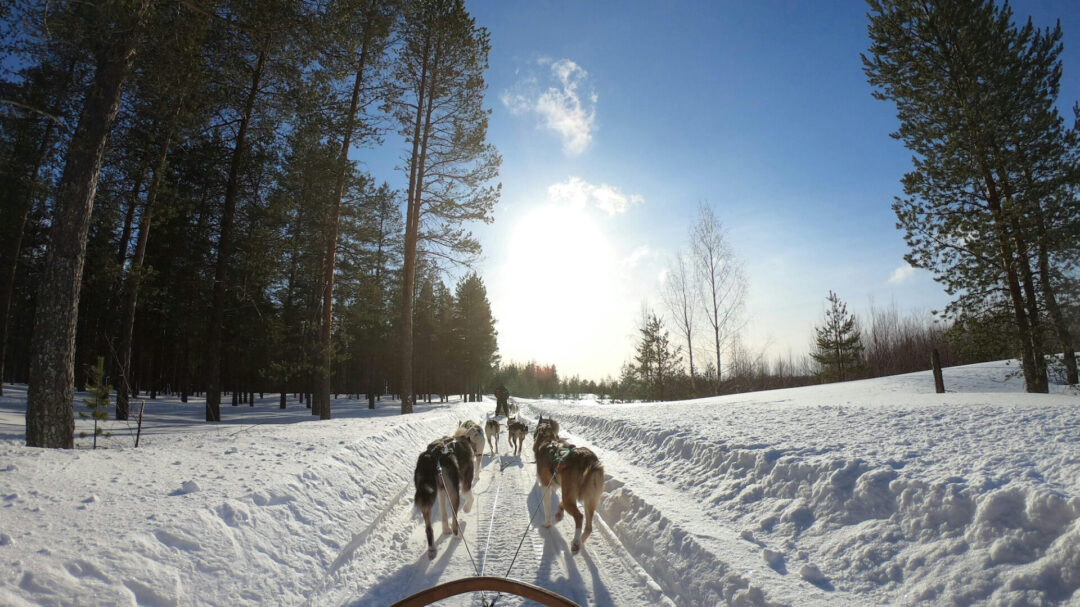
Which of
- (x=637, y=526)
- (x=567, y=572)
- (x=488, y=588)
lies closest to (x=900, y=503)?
(x=637, y=526)

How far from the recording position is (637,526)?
5.24 m

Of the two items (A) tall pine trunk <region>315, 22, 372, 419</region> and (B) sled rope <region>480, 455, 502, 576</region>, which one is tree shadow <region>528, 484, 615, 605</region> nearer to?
(B) sled rope <region>480, 455, 502, 576</region>

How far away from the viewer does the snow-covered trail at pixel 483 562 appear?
12.1ft

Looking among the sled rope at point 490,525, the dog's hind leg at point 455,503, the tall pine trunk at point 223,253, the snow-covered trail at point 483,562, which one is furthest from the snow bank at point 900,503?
the tall pine trunk at point 223,253

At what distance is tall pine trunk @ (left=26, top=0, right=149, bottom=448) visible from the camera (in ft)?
19.0

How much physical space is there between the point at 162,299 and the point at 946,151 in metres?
35.9

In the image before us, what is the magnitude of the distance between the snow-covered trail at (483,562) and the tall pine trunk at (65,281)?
4751 mm

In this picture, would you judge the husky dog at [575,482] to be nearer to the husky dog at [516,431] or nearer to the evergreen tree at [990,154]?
the husky dog at [516,431]

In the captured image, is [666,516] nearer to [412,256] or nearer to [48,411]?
[48,411]

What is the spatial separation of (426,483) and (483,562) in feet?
3.76

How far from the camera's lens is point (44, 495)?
141 inches

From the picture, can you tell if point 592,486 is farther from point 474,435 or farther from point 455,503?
point 474,435

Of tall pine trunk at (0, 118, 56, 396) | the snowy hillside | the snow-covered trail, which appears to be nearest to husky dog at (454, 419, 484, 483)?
the snowy hillside

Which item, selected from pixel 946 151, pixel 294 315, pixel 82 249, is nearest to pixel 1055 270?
pixel 946 151
